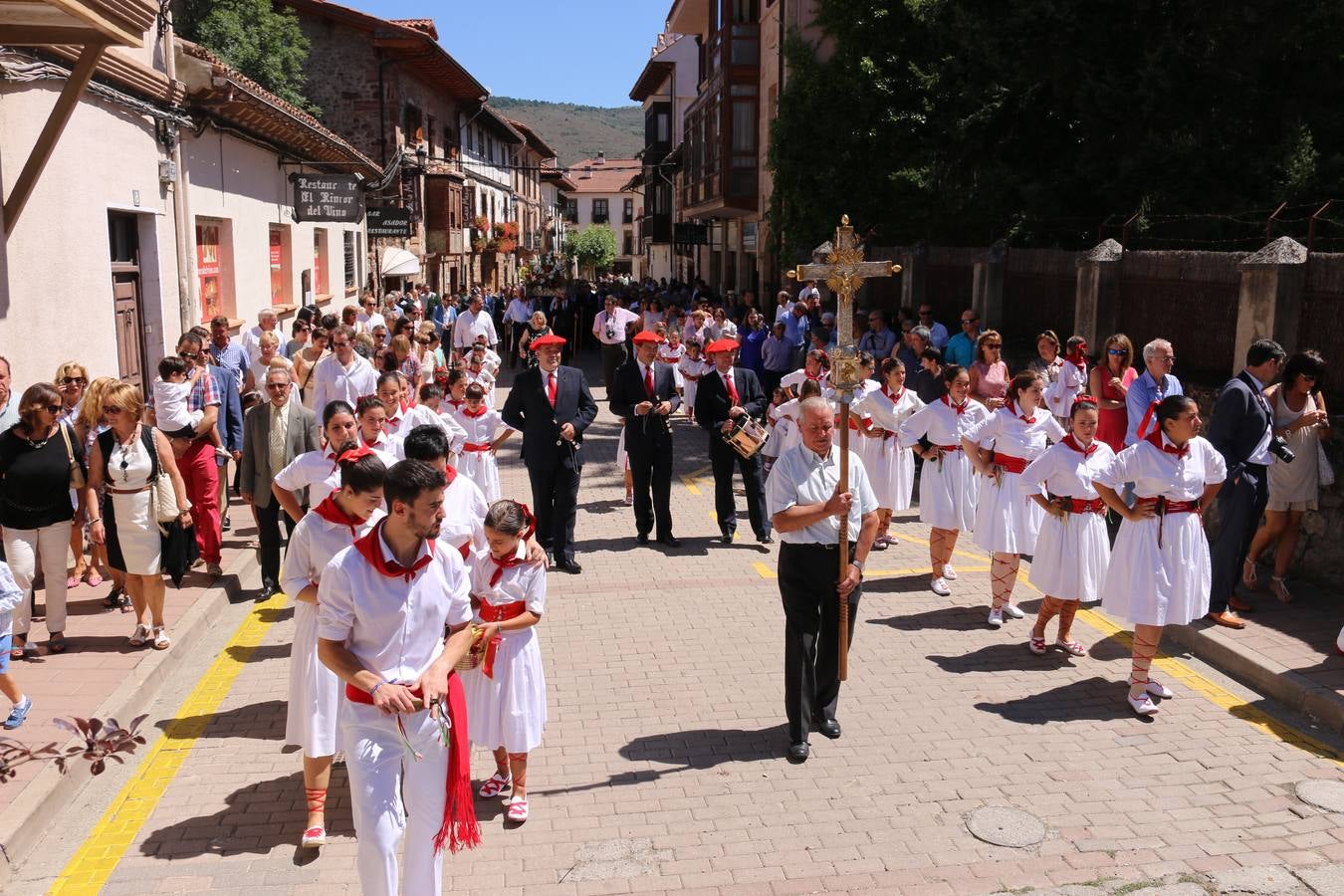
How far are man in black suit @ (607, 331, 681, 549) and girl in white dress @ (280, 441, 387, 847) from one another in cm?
566

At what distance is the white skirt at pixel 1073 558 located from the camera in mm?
7523

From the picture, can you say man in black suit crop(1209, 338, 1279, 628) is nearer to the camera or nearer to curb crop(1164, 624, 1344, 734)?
the camera

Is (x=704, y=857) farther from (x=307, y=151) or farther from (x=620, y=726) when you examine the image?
(x=307, y=151)

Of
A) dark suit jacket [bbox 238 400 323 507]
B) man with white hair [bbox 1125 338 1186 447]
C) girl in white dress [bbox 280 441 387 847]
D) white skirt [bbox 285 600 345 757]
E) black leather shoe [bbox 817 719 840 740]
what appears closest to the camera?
girl in white dress [bbox 280 441 387 847]

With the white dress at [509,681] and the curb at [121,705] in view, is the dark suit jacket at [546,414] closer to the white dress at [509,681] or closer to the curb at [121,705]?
the curb at [121,705]

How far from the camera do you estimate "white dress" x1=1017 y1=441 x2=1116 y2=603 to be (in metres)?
7.52

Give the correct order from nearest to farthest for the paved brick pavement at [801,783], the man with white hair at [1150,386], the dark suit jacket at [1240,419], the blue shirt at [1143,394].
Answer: the paved brick pavement at [801,783] → the dark suit jacket at [1240,419] → the man with white hair at [1150,386] → the blue shirt at [1143,394]

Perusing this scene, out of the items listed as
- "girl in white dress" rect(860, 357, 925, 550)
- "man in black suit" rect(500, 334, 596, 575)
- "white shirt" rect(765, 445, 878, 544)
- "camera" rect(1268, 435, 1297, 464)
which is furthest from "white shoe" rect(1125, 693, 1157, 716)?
"man in black suit" rect(500, 334, 596, 575)

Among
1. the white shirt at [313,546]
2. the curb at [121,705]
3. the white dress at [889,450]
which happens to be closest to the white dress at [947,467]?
the white dress at [889,450]

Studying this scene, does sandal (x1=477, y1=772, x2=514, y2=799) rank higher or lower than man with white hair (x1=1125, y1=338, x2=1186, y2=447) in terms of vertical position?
lower

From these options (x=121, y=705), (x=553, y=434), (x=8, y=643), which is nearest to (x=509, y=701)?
(x=8, y=643)

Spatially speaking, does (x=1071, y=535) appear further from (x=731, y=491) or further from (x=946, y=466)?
(x=731, y=491)

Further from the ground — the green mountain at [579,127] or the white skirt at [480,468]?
the green mountain at [579,127]

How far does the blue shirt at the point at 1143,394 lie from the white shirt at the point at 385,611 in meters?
7.13
